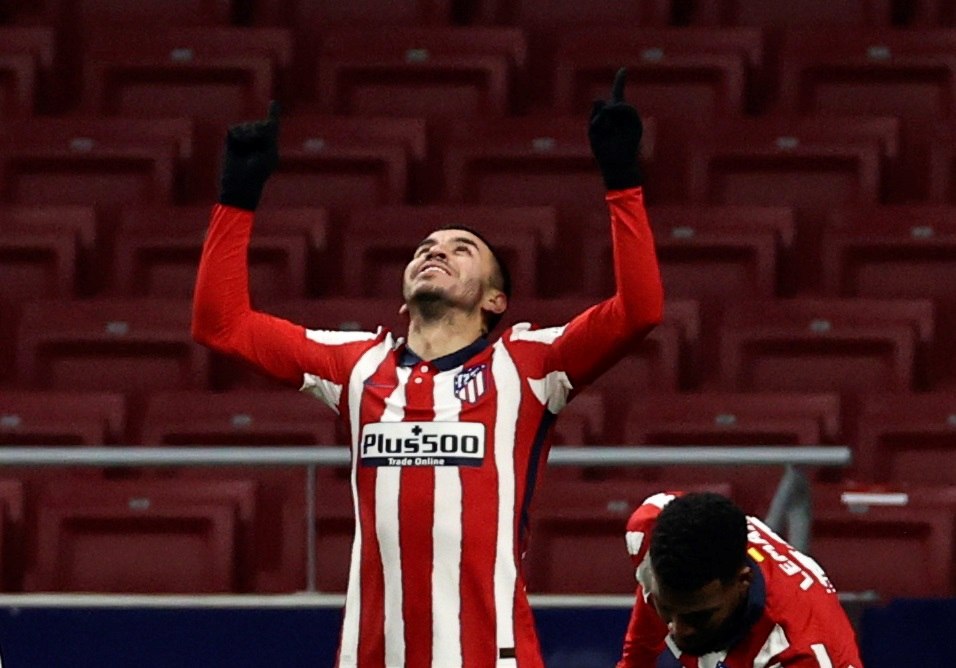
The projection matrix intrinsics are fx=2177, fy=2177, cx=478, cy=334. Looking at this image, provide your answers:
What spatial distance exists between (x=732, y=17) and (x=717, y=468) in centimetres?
238

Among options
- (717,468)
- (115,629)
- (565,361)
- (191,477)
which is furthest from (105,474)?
(565,361)

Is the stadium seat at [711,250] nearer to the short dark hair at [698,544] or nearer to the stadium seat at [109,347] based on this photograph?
the stadium seat at [109,347]

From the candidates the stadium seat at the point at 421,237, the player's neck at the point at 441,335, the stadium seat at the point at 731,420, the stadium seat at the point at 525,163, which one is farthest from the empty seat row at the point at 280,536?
the player's neck at the point at 441,335

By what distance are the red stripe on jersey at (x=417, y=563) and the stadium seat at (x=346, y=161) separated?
3252 mm

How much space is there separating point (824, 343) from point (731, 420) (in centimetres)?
Answer: 54

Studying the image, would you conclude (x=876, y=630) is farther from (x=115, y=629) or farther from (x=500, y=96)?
(x=500, y=96)

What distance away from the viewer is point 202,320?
3631mm

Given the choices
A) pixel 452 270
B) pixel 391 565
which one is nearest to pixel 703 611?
pixel 391 565

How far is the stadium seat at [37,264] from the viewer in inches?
251

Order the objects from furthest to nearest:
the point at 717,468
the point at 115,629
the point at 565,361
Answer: the point at 717,468 → the point at 115,629 → the point at 565,361

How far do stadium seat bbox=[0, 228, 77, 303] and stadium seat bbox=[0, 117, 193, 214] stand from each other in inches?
15.9

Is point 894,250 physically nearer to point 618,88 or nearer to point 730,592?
point 618,88

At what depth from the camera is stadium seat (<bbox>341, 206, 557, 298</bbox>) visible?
6152mm

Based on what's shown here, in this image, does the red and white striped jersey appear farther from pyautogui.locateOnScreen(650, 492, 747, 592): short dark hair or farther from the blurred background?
the blurred background
